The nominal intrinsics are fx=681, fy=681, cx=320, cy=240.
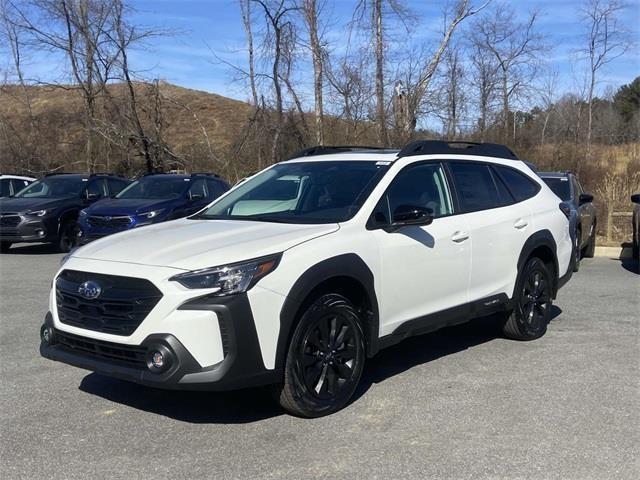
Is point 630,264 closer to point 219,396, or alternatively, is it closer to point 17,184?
point 219,396

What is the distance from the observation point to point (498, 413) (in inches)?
181

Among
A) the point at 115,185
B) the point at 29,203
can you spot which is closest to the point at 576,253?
the point at 29,203

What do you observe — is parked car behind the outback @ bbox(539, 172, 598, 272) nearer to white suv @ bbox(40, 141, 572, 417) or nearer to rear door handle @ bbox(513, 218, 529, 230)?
rear door handle @ bbox(513, 218, 529, 230)

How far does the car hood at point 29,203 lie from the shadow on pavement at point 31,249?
3.36 ft

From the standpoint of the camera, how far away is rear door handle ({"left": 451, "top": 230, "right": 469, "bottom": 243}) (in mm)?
5520

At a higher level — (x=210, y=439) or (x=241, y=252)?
(x=241, y=252)

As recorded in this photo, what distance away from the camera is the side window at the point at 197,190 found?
1303cm

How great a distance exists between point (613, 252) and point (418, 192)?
9326 mm

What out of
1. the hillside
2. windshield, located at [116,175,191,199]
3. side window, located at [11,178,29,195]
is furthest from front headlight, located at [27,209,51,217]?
the hillside

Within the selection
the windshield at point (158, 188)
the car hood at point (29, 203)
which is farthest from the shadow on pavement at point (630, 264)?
the car hood at point (29, 203)

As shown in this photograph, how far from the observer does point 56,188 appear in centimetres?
1515

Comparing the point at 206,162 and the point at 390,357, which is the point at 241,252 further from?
the point at 206,162

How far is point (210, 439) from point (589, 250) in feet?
35.0

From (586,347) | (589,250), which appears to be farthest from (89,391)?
(589,250)
